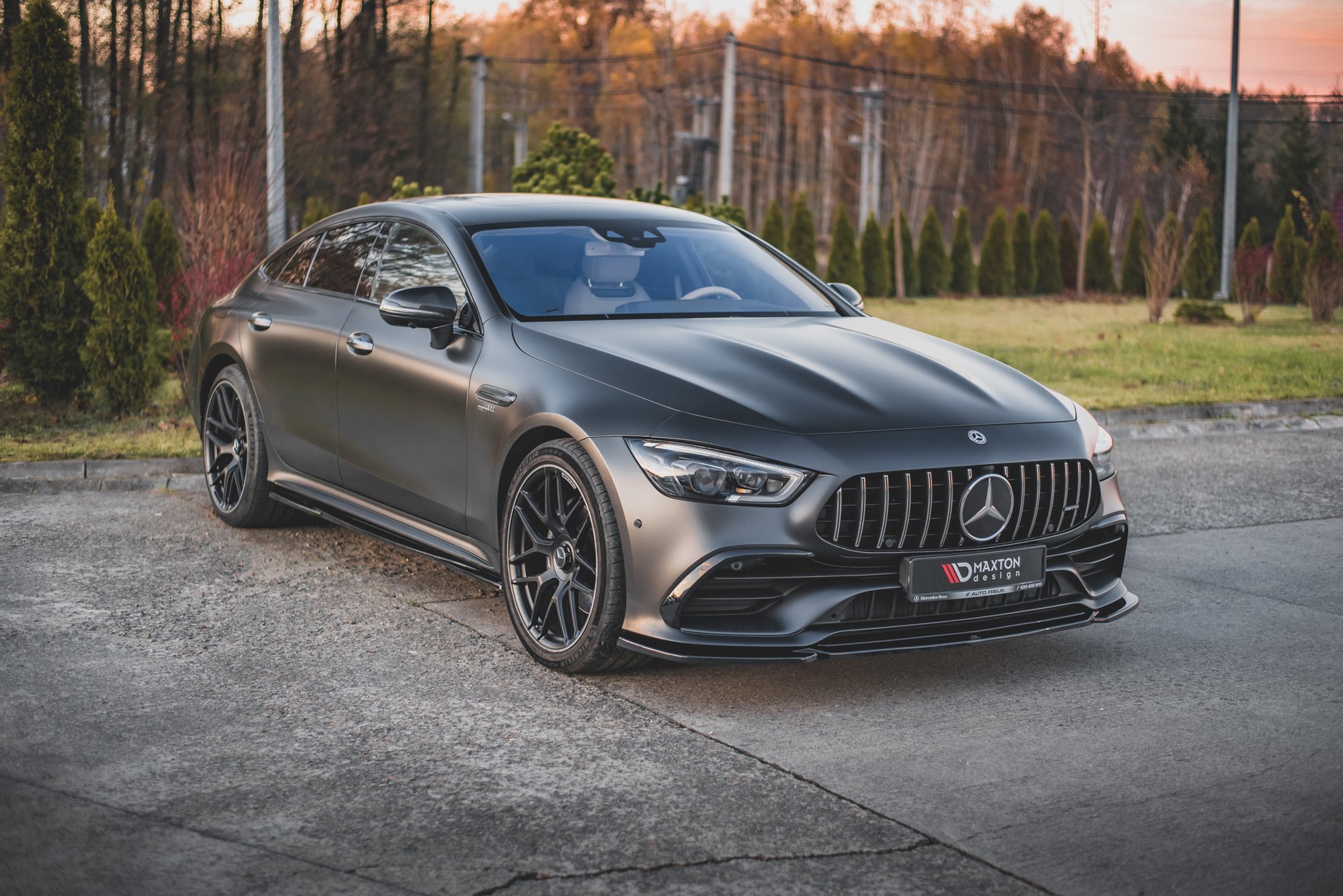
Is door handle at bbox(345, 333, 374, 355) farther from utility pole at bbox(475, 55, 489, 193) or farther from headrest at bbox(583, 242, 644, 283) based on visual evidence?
utility pole at bbox(475, 55, 489, 193)

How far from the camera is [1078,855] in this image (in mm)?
3424

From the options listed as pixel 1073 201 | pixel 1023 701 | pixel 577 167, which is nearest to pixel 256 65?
pixel 577 167

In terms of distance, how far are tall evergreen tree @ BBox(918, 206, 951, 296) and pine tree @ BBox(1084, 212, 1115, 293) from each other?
14.0 feet

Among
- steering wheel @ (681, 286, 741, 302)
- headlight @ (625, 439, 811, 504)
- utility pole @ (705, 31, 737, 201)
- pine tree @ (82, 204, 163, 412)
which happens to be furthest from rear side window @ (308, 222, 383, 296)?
utility pole @ (705, 31, 737, 201)

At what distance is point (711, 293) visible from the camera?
6039 mm

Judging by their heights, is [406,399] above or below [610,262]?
below

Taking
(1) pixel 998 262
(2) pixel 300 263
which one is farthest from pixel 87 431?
(1) pixel 998 262

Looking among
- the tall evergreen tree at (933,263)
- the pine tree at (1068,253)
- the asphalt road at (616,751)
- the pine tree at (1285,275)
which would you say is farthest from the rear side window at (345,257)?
the pine tree at (1068,253)

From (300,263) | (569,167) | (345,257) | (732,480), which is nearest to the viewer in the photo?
(732,480)

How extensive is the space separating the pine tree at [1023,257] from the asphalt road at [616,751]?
32.2 m

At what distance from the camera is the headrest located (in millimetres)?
5832

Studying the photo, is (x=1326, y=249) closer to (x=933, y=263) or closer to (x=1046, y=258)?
(x=933, y=263)

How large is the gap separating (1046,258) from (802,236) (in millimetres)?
7900

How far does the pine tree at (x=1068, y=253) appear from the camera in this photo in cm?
3925
